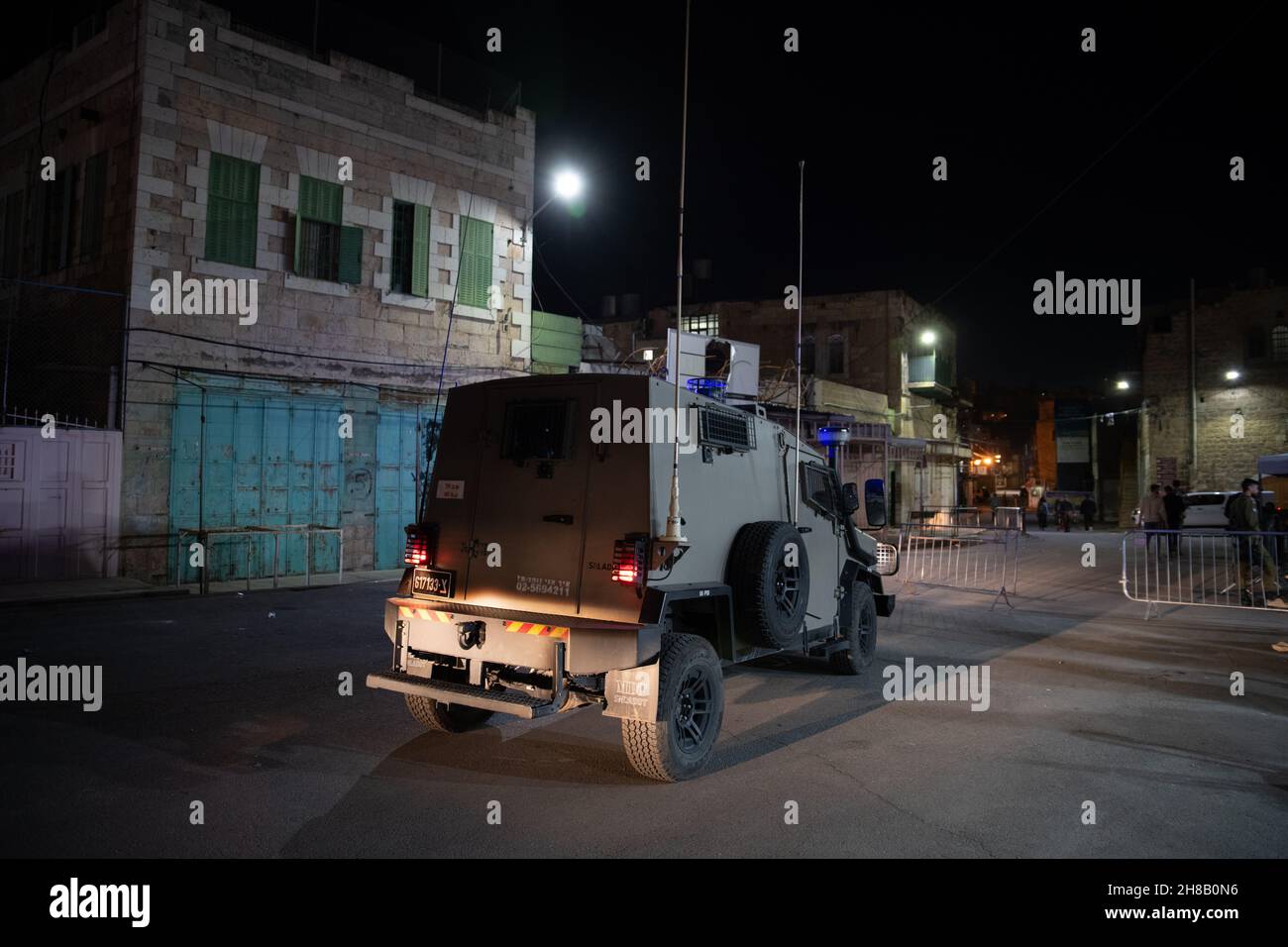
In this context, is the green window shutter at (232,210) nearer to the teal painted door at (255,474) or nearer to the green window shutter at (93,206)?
the green window shutter at (93,206)

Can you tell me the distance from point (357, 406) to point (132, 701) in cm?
999

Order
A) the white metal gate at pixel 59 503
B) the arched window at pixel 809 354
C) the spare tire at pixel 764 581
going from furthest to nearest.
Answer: the arched window at pixel 809 354, the white metal gate at pixel 59 503, the spare tire at pixel 764 581

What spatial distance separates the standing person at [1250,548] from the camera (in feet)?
41.7

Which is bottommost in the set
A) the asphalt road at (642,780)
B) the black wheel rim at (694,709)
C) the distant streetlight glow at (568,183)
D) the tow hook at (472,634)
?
the asphalt road at (642,780)

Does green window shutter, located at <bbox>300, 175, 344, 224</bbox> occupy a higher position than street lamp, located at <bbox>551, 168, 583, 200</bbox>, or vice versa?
street lamp, located at <bbox>551, 168, 583, 200</bbox>

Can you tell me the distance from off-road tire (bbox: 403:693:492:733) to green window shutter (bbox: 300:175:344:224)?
12508 mm

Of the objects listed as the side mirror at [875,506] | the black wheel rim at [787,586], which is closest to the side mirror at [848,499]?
the side mirror at [875,506]

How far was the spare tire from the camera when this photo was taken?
558 cm

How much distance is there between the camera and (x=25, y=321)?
15320mm

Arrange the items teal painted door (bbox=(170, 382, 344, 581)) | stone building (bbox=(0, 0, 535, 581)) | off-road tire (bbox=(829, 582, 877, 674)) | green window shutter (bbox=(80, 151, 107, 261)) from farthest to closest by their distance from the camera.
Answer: green window shutter (bbox=(80, 151, 107, 261)), teal painted door (bbox=(170, 382, 344, 581)), stone building (bbox=(0, 0, 535, 581)), off-road tire (bbox=(829, 582, 877, 674))

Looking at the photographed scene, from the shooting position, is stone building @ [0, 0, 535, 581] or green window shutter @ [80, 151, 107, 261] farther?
green window shutter @ [80, 151, 107, 261]

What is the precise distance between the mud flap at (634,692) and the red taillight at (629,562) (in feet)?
1.69

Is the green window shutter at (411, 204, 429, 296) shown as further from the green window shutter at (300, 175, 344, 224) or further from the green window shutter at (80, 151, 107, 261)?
the green window shutter at (80, 151, 107, 261)

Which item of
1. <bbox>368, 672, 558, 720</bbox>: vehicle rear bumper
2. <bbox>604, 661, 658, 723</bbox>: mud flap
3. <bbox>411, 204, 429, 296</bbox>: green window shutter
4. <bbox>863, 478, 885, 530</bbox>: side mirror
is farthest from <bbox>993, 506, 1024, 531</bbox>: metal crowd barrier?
<bbox>411, 204, 429, 296</bbox>: green window shutter
